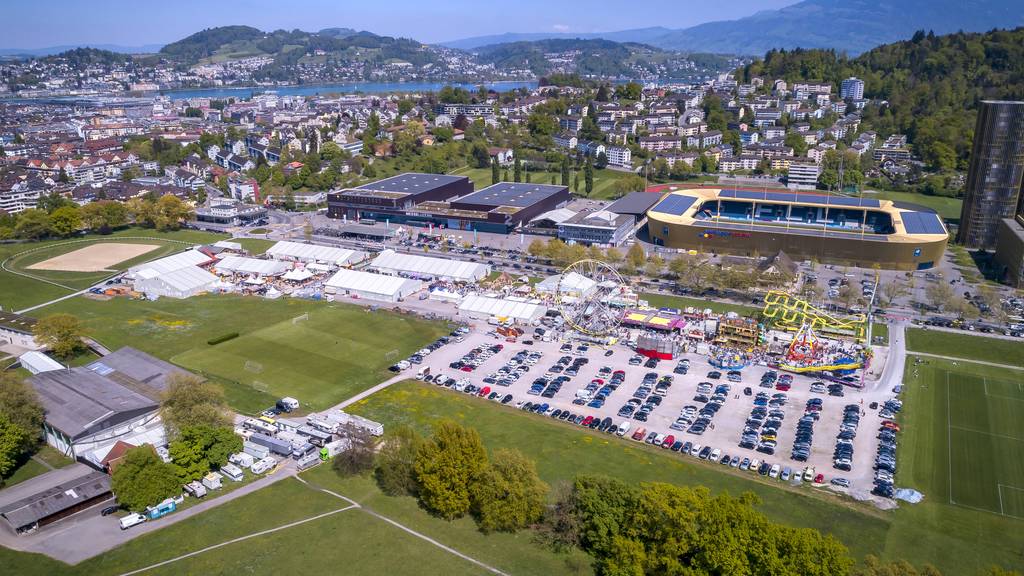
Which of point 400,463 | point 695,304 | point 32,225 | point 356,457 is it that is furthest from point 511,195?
point 400,463

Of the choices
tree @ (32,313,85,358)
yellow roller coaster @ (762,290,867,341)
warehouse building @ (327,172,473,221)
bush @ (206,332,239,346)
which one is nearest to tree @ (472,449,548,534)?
yellow roller coaster @ (762,290,867,341)

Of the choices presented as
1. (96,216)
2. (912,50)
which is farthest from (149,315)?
(912,50)

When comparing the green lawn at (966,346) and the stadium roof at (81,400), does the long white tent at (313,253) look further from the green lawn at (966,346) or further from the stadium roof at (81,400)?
the green lawn at (966,346)

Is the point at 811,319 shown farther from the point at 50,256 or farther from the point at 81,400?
the point at 50,256

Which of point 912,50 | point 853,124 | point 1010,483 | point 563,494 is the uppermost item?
point 912,50

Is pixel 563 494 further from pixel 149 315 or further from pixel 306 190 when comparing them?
pixel 306 190

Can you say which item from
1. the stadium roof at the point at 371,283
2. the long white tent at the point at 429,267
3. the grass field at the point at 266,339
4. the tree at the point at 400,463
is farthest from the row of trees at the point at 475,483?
the long white tent at the point at 429,267
